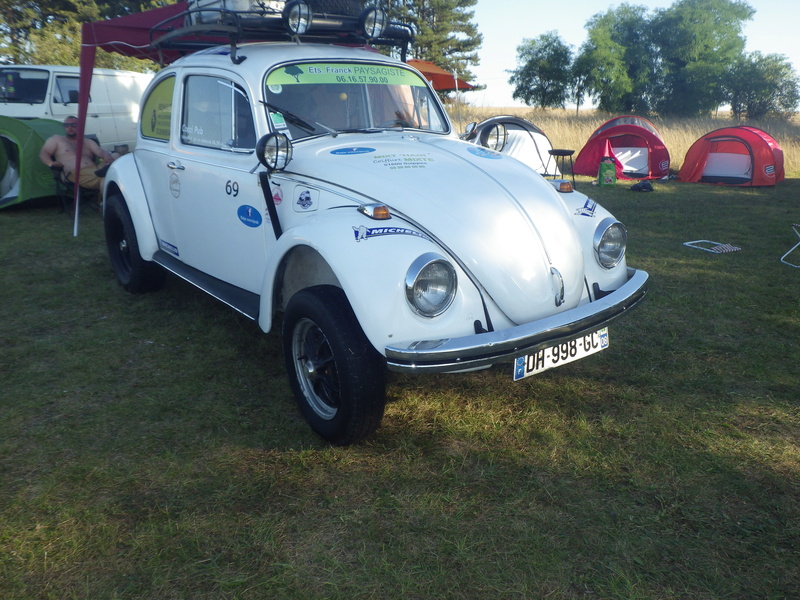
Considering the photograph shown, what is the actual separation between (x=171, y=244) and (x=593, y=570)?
379 cm

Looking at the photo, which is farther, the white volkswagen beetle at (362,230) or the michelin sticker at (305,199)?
the michelin sticker at (305,199)

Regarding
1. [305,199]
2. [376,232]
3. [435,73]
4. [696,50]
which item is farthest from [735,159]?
[696,50]

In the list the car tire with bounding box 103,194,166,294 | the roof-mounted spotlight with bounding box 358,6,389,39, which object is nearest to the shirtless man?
the car tire with bounding box 103,194,166,294

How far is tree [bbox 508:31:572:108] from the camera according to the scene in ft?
149

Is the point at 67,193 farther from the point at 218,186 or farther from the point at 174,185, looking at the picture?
the point at 218,186

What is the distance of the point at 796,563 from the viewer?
7.58 feet

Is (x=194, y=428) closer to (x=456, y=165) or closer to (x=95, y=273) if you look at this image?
(x=456, y=165)

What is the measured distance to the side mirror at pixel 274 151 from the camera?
11.2ft

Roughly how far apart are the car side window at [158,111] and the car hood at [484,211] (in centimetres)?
173

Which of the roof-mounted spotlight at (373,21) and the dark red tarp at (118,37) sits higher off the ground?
the dark red tarp at (118,37)

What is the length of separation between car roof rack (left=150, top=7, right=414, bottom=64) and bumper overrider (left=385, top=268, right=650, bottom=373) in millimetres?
2435

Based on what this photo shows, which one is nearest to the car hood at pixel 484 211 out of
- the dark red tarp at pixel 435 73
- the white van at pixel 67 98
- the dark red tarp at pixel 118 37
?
the dark red tarp at pixel 118 37

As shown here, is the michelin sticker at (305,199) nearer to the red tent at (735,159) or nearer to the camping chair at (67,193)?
the camping chair at (67,193)

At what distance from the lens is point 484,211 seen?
3125mm
